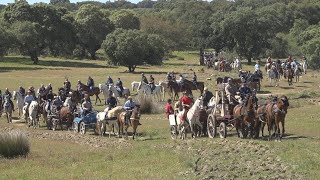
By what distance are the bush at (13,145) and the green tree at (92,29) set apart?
221 feet

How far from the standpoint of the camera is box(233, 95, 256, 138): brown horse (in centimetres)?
1933

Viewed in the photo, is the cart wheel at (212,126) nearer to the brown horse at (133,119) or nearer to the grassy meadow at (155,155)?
the grassy meadow at (155,155)

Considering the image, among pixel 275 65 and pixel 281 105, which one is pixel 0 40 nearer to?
pixel 275 65

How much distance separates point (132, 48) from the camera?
5966 centimetres

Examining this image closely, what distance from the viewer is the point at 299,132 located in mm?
21672

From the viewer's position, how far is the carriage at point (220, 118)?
20.2m

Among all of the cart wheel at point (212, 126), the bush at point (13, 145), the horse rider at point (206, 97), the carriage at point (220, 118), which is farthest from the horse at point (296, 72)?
the bush at point (13, 145)

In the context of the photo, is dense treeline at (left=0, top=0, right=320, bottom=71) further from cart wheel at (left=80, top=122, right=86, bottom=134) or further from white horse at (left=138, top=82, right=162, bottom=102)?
cart wheel at (left=80, top=122, right=86, bottom=134)

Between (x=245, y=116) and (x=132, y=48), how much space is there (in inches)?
1617

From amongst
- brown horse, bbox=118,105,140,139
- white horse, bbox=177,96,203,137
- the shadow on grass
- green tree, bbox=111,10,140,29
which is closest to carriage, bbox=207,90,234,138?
white horse, bbox=177,96,203,137

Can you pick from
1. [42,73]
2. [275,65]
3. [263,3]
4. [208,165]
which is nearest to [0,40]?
[42,73]

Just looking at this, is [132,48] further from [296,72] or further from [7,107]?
[7,107]

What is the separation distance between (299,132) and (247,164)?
7223 millimetres

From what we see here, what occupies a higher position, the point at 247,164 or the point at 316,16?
the point at 316,16
